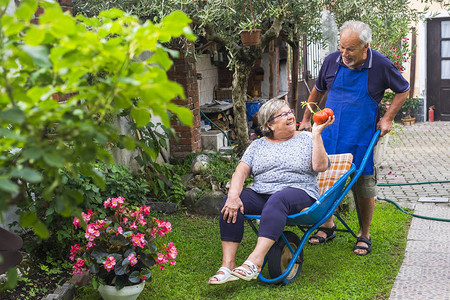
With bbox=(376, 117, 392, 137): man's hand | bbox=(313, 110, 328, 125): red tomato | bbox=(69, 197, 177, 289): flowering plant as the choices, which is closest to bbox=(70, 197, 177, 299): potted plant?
bbox=(69, 197, 177, 289): flowering plant

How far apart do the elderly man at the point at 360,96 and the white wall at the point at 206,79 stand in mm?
4749

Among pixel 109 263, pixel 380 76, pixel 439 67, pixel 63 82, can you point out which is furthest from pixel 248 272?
pixel 439 67

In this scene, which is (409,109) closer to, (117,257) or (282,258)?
(282,258)

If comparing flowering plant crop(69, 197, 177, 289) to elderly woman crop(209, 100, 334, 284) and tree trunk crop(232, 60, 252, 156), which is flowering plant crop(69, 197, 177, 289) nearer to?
elderly woman crop(209, 100, 334, 284)

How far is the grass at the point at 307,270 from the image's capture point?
371 centimetres

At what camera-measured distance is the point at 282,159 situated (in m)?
3.92

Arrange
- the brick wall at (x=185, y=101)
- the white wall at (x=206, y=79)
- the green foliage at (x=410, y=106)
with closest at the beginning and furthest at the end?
1. the brick wall at (x=185, y=101)
2. the white wall at (x=206, y=79)
3. the green foliage at (x=410, y=106)

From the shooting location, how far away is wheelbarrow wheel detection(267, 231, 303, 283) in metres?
3.77

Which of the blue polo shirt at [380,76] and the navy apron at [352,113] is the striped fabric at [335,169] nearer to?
the navy apron at [352,113]

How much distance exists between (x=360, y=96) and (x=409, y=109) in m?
9.13

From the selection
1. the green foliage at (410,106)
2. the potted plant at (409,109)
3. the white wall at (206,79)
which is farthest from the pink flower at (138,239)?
the green foliage at (410,106)

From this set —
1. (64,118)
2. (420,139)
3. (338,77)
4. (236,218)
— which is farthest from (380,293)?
(420,139)

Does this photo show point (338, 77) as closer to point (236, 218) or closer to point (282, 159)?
point (282, 159)

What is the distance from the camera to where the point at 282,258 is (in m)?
3.82
